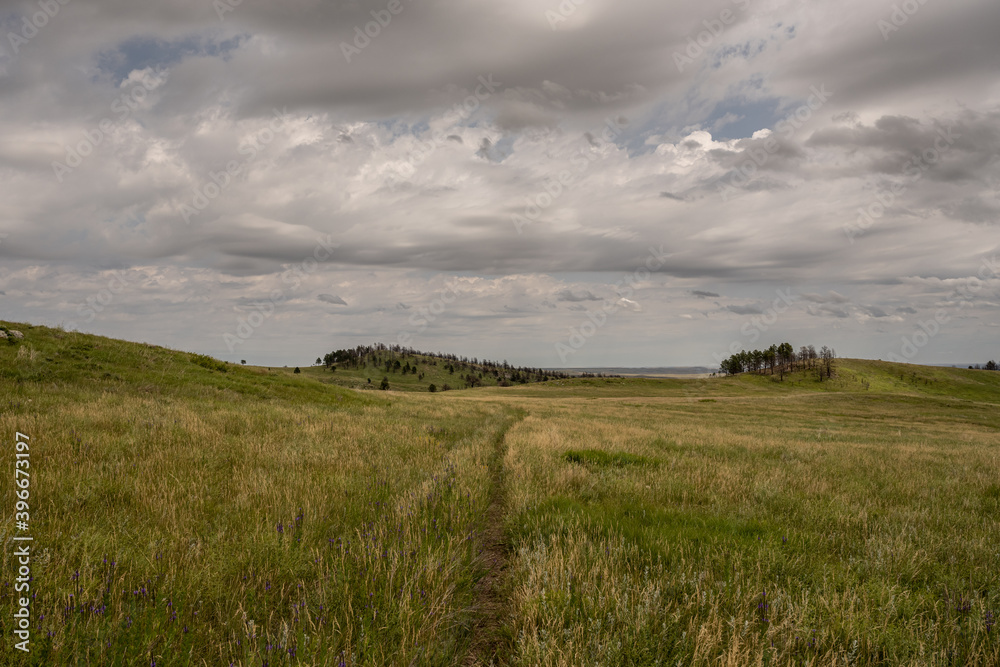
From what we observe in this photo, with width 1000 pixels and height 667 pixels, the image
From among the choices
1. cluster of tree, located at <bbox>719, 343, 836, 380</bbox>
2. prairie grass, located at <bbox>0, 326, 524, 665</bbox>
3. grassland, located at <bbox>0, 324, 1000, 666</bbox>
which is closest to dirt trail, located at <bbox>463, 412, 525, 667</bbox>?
grassland, located at <bbox>0, 324, 1000, 666</bbox>

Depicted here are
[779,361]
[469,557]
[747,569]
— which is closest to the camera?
[747,569]

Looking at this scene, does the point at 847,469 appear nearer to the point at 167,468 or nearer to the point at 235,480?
the point at 235,480

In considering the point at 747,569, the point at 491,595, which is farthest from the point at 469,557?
the point at 747,569

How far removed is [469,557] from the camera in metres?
5.18

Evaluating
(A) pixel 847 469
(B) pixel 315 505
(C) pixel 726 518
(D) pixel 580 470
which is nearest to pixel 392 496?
(B) pixel 315 505

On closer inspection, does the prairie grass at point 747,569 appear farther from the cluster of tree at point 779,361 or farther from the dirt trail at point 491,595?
the cluster of tree at point 779,361

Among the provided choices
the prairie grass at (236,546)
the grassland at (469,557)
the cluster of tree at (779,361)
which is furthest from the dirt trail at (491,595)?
the cluster of tree at (779,361)

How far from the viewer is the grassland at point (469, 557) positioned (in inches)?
131

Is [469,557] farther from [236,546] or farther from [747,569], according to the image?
[747,569]

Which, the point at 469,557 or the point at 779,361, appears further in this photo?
the point at 779,361

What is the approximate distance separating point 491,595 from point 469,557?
1.95ft

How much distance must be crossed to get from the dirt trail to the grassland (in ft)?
0.12

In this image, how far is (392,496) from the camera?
22.4 feet

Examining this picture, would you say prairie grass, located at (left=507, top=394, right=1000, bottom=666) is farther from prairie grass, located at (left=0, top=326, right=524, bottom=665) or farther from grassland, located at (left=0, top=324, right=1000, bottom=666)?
prairie grass, located at (left=0, top=326, right=524, bottom=665)
